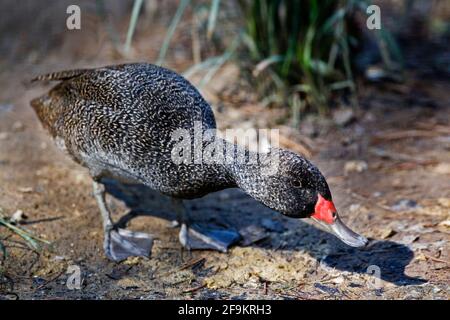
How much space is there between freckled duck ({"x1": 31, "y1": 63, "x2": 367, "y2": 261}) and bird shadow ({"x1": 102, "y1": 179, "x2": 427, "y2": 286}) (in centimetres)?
29

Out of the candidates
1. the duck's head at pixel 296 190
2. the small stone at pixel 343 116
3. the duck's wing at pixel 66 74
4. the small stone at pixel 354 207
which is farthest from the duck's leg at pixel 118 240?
the small stone at pixel 343 116

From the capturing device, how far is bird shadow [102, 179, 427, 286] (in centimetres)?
415

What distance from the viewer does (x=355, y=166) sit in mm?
5332

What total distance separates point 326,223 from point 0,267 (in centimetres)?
204

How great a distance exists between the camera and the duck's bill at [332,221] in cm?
378

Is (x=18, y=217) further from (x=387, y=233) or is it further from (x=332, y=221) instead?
(x=387, y=233)

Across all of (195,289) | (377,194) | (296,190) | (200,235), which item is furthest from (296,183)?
(377,194)

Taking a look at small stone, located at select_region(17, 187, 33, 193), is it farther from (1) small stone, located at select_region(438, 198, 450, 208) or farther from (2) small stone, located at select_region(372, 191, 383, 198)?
(1) small stone, located at select_region(438, 198, 450, 208)

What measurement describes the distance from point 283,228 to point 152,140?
4.02 feet

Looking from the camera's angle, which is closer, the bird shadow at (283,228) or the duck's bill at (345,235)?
the duck's bill at (345,235)

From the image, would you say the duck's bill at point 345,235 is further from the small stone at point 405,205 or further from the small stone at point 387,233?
the small stone at point 405,205

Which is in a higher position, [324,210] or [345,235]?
[324,210]

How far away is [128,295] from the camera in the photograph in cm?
397
